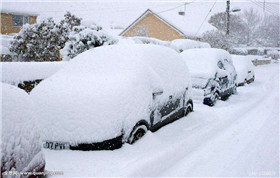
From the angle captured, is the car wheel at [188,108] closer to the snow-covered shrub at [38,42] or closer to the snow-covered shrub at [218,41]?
the snow-covered shrub at [38,42]

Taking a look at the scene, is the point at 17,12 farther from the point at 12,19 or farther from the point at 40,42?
the point at 40,42

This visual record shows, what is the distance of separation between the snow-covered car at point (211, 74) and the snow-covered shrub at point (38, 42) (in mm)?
7149

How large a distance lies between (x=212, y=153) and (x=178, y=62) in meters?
2.21

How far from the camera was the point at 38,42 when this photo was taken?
12398 millimetres

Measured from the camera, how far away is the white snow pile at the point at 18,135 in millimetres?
2266

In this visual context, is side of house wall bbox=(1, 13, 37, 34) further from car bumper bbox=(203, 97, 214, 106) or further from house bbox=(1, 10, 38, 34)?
car bumper bbox=(203, 97, 214, 106)

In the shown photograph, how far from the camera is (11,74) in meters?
6.59

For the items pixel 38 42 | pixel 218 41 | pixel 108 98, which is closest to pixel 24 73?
pixel 108 98

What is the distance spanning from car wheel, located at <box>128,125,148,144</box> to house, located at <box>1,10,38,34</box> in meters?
28.4

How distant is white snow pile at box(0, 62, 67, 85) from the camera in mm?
6496

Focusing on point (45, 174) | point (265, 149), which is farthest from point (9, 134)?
point (265, 149)

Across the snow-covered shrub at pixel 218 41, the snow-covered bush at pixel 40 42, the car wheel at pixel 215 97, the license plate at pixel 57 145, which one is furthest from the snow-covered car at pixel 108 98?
the snow-covered shrub at pixel 218 41

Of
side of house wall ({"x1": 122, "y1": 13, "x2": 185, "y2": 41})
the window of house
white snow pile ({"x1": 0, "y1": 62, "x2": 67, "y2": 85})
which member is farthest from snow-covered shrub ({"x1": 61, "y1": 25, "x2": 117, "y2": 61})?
the window of house

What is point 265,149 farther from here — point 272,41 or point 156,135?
point 272,41
